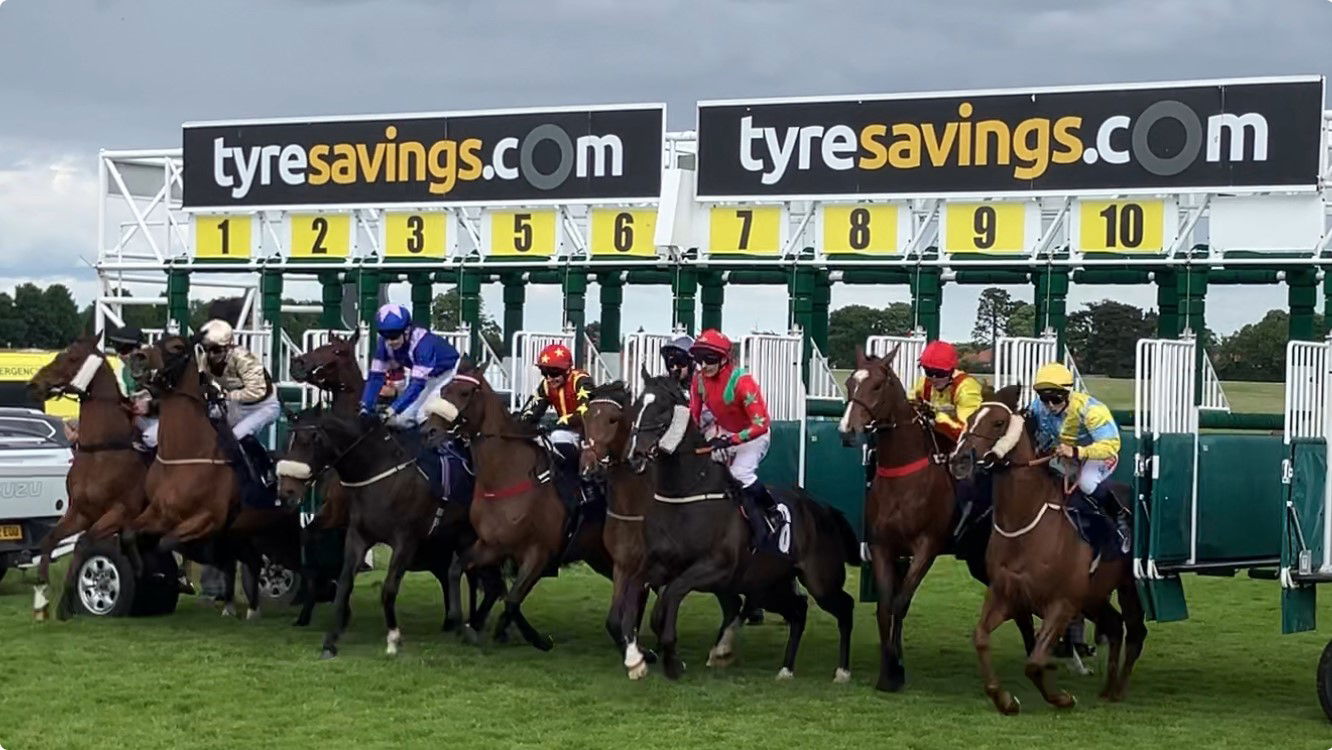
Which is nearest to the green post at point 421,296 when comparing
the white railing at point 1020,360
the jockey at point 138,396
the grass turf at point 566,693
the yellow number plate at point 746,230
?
the yellow number plate at point 746,230

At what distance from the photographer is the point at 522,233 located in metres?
15.1

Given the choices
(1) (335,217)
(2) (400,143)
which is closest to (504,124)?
(2) (400,143)

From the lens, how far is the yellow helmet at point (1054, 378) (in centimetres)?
902

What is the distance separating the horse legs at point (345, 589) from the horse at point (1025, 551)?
3.64 meters

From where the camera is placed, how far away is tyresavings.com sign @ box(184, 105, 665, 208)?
14.1 meters

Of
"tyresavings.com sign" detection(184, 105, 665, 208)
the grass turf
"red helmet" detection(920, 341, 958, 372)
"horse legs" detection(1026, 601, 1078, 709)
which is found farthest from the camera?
"tyresavings.com sign" detection(184, 105, 665, 208)

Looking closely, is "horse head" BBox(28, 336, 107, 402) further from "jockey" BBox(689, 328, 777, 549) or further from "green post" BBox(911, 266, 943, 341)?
"green post" BBox(911, 266, 943, 341)

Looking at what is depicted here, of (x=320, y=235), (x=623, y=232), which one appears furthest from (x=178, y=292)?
(x=623, y=232)

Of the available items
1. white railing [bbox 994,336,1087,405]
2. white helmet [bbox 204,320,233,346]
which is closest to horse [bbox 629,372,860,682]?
white railing [bbox 994,336,1087,405]

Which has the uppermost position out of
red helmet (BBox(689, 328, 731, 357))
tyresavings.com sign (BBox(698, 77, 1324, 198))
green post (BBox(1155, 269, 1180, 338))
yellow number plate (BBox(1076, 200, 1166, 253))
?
tyresavings.com sign (BBox(698, 77, 1324, 198))

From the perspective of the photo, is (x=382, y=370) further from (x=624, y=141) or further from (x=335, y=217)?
(x=335, y=217)

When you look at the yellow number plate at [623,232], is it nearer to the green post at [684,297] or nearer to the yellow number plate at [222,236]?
the green post at [684,297]

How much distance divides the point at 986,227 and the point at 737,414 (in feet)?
13.2

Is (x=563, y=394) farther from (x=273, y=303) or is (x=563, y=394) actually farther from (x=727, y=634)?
(x=273, y=303)
